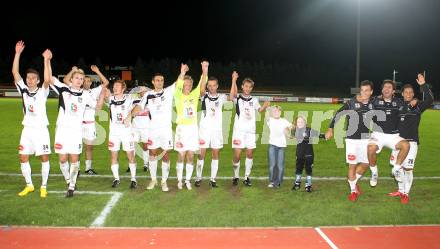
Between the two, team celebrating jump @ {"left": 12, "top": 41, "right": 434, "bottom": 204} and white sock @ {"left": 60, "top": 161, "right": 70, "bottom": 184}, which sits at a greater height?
team celebrating jump @ {"left": 12, "top": 41, "right": 434, "bottom": 204}

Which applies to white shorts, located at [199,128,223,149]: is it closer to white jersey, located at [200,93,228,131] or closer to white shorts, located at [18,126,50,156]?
white jersey, located at [200,93,228,131]

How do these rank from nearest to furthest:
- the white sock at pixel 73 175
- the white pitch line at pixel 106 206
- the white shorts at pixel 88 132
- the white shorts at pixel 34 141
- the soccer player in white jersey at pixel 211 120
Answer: the white pitch line at pixel 106 206 → the white shorts at pixel 34 141 → the white sock at pixel 73 175 → the soccer player in white jersey at pixel 211 120 → the white shorts at pixel 88 132

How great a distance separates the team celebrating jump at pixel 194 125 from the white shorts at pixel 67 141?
2cm

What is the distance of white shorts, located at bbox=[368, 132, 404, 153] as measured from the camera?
9.32 meters

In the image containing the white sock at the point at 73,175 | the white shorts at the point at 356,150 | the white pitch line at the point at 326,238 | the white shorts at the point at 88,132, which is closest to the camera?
the white pitch line at the point at 326,238

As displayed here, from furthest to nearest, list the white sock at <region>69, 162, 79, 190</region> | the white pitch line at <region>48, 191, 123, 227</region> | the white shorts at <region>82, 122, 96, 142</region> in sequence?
1. the white shorts at <region>82, 122, 96, 142</region>
2. the white sock at <region>69, 162, 79, 190</region>
3. the white pitch line at <region>48, 191, 123, 227</region>

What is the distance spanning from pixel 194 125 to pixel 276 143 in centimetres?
185

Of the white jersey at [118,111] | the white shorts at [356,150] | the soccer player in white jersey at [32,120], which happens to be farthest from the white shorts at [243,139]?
the soccer player in white jersey at [32,120]

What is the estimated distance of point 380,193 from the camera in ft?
31.6

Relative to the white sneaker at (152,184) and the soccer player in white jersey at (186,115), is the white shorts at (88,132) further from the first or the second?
the soccer player in white jersey at (186,115)

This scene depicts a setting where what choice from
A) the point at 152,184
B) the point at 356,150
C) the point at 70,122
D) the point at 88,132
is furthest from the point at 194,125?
the point at 356,150

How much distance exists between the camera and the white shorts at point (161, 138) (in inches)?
375

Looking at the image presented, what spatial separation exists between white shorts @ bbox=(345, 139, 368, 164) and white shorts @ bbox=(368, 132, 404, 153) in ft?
1.09

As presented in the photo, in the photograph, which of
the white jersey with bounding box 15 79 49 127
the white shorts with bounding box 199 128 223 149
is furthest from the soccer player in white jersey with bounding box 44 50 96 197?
the white shorts with bounding box 199 128 223 149
